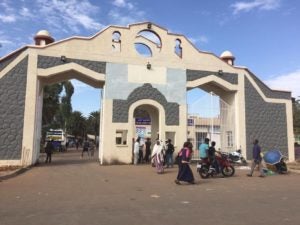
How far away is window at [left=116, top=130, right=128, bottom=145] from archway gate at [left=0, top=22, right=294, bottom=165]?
160mm

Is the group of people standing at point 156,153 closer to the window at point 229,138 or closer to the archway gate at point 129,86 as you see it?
the archway gate at point 129,86

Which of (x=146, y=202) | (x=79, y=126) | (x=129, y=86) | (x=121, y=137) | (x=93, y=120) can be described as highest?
(x=93, y=120)

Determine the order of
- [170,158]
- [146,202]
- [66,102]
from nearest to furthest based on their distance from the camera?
[146,202] < [170,158] < [66,102]

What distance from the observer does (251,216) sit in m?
7.25

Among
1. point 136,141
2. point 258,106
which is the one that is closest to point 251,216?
point 136,141

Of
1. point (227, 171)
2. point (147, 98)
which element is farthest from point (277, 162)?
point (147, 98)

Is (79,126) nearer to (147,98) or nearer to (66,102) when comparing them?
(66,102)

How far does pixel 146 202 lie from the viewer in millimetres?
8820

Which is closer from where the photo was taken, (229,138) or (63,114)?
(229,138)

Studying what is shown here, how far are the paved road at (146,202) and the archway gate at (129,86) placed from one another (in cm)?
670

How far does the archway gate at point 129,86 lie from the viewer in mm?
19047

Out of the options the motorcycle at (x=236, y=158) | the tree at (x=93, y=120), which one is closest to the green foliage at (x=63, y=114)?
the tree at (x=93, y=120)

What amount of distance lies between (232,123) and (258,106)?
7.17 ft

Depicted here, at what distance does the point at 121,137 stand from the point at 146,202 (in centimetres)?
1291
